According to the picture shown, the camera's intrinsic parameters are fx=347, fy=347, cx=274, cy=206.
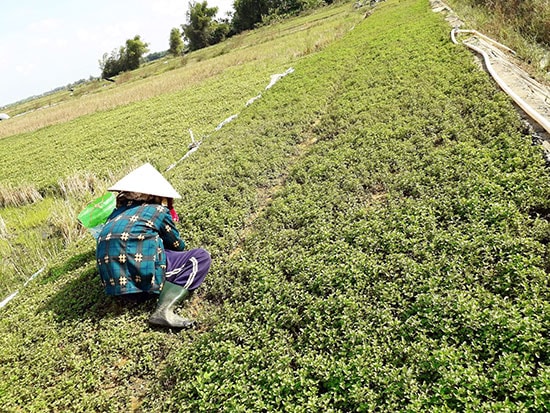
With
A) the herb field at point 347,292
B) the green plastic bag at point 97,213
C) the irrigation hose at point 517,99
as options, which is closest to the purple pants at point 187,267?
the herb field at point 347,292

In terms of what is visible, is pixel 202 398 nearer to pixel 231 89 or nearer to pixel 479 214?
pixel 479 214

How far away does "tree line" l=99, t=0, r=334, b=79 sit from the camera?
68438mm

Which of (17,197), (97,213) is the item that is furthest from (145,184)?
(17,197)

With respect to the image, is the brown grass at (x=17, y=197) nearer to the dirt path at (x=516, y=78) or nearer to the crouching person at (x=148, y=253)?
the crouching person at (x=148, y=253)

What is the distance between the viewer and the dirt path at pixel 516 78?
6.07m

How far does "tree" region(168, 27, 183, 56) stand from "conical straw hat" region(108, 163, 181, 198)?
3134 inches

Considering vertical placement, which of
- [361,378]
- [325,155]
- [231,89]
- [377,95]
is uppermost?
[231,89]

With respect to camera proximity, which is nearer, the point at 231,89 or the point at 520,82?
the point at 520,82

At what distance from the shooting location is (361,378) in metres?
3.21

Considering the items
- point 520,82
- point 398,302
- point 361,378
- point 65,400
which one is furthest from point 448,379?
point 520,82

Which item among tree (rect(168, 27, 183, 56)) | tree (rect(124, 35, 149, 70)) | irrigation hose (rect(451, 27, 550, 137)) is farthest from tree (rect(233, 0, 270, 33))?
irrigation hose (rect(451, 27, 550, 137))

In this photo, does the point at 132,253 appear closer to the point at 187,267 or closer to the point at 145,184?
the point at 187,267

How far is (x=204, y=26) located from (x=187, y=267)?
249ft

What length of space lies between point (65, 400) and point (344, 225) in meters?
4.23
